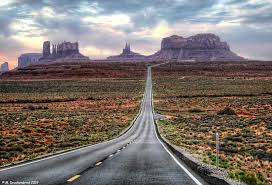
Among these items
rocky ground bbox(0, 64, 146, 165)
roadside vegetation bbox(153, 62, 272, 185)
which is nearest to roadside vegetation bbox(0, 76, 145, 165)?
rocky ground bbox(0, 64, 146, 165)

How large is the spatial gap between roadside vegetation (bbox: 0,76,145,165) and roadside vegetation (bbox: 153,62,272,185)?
8.48m

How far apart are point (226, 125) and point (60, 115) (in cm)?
3146

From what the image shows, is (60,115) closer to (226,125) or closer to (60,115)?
(60,115)

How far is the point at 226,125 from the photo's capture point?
5553 centimetres

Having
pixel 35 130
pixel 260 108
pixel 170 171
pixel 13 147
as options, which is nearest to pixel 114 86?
pixel 260 108

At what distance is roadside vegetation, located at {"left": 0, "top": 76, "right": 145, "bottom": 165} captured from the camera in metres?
35.1

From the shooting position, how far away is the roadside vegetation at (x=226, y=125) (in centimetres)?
2225

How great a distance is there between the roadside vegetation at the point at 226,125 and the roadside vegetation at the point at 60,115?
848cm

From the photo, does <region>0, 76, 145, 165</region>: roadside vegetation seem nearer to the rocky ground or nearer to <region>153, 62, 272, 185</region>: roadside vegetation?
the rocky ground

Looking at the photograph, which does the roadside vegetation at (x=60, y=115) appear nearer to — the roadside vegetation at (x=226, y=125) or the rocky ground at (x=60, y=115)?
the rocky ground at (x=60, y=115)

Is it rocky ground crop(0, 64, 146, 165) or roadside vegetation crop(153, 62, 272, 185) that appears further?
rocky ground crop(0, 64, 146, 165)

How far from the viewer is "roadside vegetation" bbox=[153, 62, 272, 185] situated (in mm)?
22250

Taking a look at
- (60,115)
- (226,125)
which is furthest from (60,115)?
(226,125)

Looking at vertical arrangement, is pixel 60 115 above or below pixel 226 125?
below
